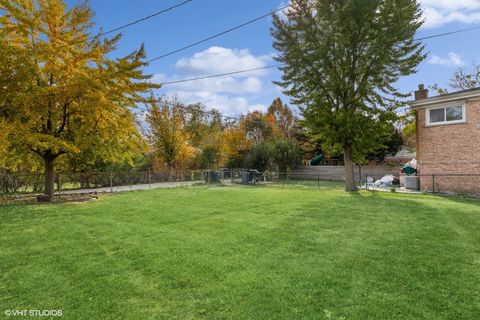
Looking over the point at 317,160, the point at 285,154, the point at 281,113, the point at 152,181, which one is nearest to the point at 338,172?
the point at 285,154

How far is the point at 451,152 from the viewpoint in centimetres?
1498

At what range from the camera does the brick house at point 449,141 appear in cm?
1426

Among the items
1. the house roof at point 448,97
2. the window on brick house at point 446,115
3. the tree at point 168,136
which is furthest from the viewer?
the tree at point 168,136

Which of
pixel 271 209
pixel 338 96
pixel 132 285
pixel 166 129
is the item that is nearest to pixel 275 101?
pixel 166 129

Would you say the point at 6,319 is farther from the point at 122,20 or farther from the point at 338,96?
the point at 338,96

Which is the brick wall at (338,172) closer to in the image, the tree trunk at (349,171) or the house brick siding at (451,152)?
the tree trunk at (349,171)

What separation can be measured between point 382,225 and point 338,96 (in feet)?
35.4

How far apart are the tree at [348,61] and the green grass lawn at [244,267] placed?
29.4ft

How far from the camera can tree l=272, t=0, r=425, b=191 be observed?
1468cm

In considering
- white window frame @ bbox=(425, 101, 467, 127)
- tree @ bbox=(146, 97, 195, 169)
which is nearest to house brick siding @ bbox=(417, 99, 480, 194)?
white window frame @ bbox=(425, 101, 467, 127)

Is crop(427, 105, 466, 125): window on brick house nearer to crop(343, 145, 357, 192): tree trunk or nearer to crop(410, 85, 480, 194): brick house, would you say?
crop(410, 85, 480, 194): brick house

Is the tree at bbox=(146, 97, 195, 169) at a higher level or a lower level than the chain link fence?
higher

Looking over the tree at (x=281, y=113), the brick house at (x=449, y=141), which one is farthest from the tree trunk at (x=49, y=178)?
the tree at (x=281, y=113)

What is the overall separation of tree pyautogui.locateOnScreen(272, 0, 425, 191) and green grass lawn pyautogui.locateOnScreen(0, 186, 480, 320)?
8.96 m
